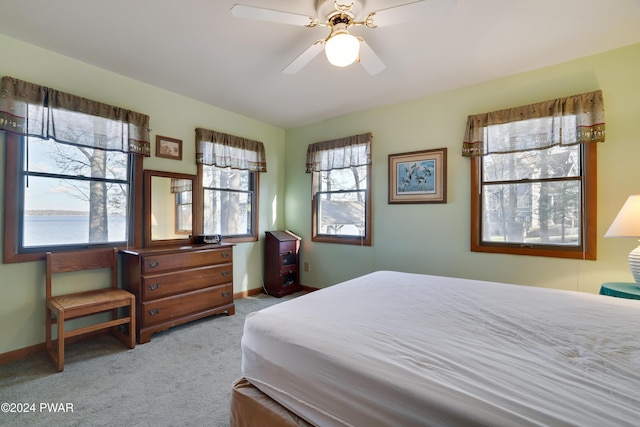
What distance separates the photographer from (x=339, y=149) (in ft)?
13.0

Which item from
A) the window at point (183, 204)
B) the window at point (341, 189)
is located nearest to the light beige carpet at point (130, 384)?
the window at point (183, 204)

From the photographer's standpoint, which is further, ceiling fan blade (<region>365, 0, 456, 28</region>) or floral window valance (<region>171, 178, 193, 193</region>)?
floral window valance (<region>171, 178, 193, 193</region>)

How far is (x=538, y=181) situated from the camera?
274cm

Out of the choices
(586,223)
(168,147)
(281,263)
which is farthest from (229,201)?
(586,223)

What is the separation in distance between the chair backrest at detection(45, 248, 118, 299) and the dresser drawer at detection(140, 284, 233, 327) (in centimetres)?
47

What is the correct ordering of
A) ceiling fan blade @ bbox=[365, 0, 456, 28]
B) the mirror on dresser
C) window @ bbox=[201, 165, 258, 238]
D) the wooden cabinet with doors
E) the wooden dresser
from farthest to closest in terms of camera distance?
the wooden cabinet with doors
window @ bbox=[201, 165, 258, 238]
the mirror on dresser
the wooden dresser
ceiling fan blade @ bbox=[365, 0, 456, 28]

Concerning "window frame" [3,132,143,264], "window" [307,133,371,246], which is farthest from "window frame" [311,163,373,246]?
"window frame" [3,132,143,264]

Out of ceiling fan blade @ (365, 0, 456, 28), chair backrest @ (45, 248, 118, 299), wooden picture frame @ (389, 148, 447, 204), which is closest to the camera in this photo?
ceiling fan blade @ (365, 0, 456, 28)

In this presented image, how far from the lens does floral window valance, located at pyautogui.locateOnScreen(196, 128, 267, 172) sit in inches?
139

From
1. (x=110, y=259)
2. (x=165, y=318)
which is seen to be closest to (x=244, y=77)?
(x=110, y=259)

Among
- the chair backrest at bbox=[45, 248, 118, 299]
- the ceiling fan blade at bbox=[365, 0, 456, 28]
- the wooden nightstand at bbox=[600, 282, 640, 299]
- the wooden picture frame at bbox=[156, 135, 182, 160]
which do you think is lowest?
the wooden nightstand at bbox=[600, 282, 640, 299]

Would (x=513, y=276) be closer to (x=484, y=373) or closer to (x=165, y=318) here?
(x=484, y=373)

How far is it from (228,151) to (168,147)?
2.45ft

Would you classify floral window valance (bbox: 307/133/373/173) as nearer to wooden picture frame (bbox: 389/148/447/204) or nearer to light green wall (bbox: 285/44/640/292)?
light green wall (bbox: 285/44/640/292)
